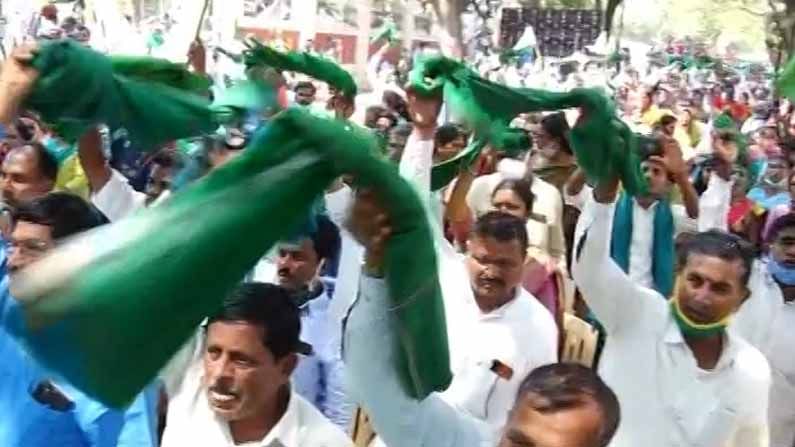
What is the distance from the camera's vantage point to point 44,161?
177 inches

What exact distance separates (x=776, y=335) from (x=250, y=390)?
250 cm

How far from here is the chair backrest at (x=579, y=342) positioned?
431cm

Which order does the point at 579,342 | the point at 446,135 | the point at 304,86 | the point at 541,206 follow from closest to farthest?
the point at 579,342 < the point at 541,206 < the point at 446,135 < the point at 304,86

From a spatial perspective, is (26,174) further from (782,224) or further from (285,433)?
(782,224)

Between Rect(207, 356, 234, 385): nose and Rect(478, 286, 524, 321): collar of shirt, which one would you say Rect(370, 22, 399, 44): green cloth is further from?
Rect(207, 356, 234, 385): nose

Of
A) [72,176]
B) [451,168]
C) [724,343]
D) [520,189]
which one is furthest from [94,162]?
[724,343]

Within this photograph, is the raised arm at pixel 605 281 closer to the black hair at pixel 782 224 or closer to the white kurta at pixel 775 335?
the white kurta at pixel 775 335

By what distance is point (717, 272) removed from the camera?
3.48 m

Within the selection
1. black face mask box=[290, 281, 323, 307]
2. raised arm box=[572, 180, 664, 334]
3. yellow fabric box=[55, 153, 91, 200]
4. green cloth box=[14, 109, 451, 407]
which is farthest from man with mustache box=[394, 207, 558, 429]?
yellow fabric box=[55, 153, 91, 200]

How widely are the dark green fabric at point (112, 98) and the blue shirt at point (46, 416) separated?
20.3 inches

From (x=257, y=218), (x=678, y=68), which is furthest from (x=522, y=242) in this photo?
(x=678, y=68)

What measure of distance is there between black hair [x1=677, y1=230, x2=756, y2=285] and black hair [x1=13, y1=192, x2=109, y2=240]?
57.7 inches

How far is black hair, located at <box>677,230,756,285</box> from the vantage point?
353cm

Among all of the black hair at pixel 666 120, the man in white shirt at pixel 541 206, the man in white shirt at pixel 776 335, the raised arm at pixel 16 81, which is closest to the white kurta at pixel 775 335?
the man in white shirt at pixel 776 335
